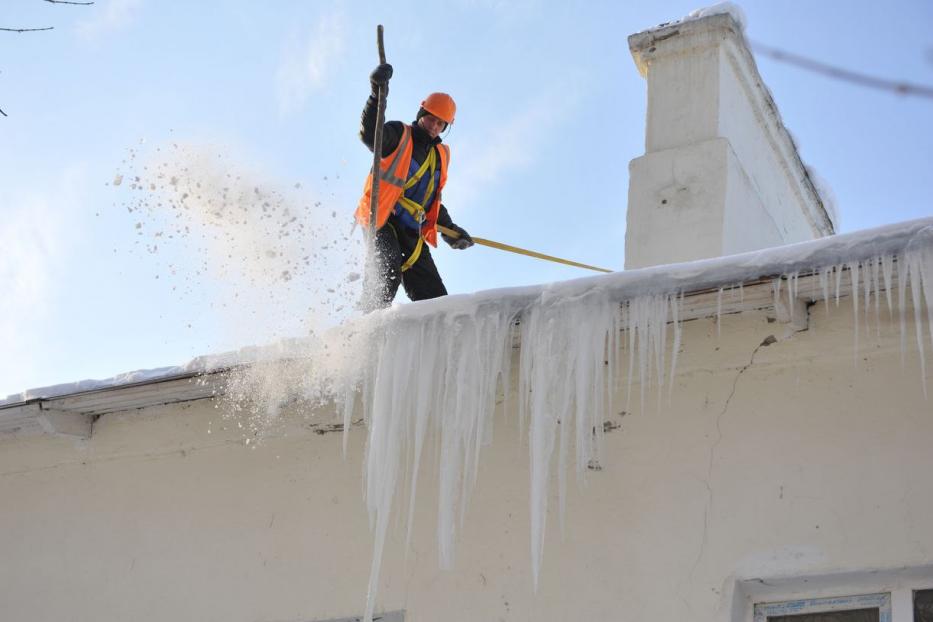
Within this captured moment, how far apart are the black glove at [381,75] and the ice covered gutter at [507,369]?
1.31 m

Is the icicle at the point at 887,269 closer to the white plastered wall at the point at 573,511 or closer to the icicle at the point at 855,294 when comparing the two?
the icicle at the point at 855,294

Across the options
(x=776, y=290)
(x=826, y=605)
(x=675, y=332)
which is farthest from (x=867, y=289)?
(x=826, y=605)

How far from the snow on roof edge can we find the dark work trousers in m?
0.98

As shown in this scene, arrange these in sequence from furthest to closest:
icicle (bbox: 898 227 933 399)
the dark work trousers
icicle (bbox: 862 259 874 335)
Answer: the dark work trousers, icicle (bbox: 862 259 874 335), icicle (bbox: 898 227 933 399)

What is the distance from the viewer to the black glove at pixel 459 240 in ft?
22.3

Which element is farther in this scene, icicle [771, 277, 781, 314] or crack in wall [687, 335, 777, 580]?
crack in wall [687, 335, 777, 580]

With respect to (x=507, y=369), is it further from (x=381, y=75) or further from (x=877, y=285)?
(x=381, y=75)

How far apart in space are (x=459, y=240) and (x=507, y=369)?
2161 millimetres

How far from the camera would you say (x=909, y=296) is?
162 inches

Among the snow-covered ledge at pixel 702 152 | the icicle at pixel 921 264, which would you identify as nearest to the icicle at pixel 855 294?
the icicle at pixel 921 264

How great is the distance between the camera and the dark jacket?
5.93 metres

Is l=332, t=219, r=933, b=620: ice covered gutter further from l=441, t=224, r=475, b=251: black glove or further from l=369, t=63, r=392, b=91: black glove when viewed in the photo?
l=441, t=224, r=475, b=251: black glove

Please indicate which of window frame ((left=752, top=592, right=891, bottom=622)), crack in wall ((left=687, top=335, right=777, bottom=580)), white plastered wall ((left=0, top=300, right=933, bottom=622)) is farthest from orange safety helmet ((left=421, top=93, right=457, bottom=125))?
window frame ((left=752, top=592, right=891, bottom=622))

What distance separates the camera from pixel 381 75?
5684 millimetres
